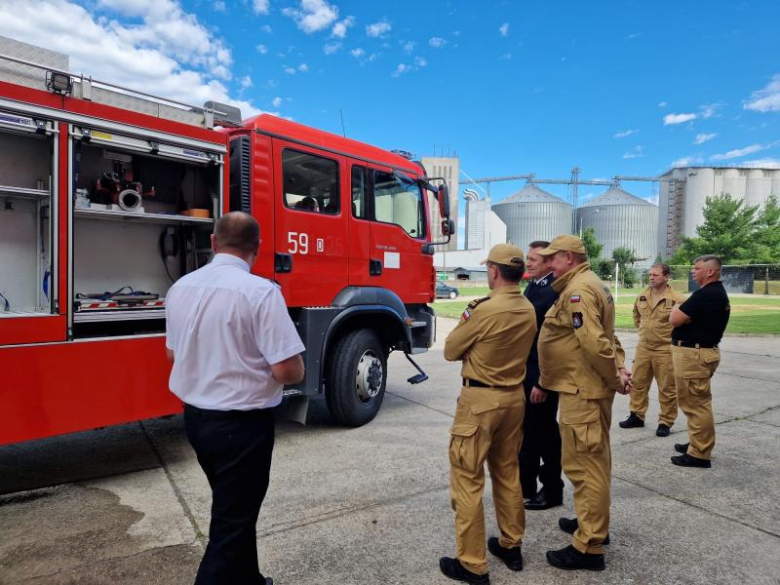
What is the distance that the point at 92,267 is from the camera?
397 cm

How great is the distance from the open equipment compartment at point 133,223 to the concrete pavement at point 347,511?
120 centimetres

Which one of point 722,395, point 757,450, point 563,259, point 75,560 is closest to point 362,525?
point 75,560

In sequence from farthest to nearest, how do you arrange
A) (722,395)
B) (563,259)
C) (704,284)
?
(722,395), (704,284), (563,259)

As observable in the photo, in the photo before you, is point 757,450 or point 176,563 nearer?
point 176,563

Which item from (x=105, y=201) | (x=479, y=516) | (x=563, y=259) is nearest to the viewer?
(x=479, y=516)

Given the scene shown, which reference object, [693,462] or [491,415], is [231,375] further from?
[693,462]

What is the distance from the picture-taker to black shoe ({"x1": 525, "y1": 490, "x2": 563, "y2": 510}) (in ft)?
11.7

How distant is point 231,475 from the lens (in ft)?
6.75

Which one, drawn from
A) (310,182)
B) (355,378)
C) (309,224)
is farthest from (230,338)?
(355,378)

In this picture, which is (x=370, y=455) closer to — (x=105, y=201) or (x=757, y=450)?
(x=105, y=201)

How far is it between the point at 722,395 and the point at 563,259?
5.57 metres

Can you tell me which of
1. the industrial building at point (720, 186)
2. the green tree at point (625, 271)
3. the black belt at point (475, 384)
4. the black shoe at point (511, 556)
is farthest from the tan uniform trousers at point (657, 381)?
the industrial building at point (720, 186)

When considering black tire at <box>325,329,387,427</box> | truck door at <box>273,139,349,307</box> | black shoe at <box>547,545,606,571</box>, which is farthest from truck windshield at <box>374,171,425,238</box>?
black shoe at <box>547,545,606,571</box>

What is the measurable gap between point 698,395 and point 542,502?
176 centimetres
